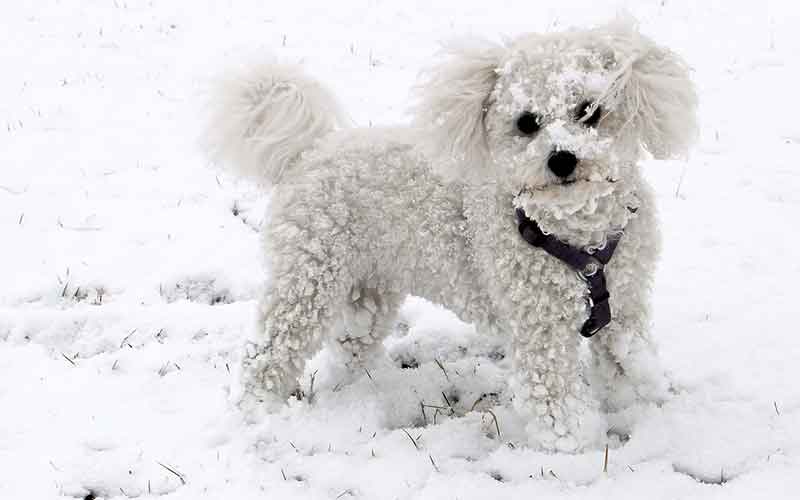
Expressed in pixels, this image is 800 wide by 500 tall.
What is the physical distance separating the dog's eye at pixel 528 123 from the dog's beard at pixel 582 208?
0.75ft

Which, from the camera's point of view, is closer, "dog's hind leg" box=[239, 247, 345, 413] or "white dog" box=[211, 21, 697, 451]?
"white dog" box=[211, 21, 697, 451]

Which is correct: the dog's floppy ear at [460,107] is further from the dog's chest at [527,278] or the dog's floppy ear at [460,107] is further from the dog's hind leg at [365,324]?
the dog's hind leg at [365,324]

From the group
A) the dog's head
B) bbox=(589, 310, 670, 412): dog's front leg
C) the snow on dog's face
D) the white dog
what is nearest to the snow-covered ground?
bbox=(589, 310, 670, 412): dog's front leg

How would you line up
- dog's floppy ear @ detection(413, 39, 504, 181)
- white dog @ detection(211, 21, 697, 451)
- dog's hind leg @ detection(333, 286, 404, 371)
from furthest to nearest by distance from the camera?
dog's hind leg @ detection(333, 286, 404, 371) < dog's floppy ear @ detection(413, 39, 504, 181) < white dog @ detection(211, 21, 697, 451)

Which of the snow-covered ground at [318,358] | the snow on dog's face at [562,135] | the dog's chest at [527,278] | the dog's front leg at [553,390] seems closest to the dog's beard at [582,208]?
the snow on dog's face at [562,135]

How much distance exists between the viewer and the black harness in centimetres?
296

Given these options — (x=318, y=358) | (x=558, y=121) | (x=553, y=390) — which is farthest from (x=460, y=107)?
(x=318, y=358)

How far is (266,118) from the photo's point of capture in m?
3.55

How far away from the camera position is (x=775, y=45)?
7152mm

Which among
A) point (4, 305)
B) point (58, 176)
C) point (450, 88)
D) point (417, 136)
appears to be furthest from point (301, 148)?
point (58, 176)

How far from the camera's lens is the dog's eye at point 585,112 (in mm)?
2697

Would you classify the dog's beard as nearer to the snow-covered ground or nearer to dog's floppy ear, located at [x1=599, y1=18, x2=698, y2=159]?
dog's floppy ear, located at [x1=599, y1=18, x2=698, y2=159]

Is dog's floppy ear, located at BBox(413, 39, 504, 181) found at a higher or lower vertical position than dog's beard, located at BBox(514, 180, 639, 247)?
higher

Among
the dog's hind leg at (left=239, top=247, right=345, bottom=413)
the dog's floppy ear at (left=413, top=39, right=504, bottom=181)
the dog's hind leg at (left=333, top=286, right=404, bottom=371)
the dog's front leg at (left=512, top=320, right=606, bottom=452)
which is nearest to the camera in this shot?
the dog's floppy ear at (left=413, top=39, right=504, bottom=181)
